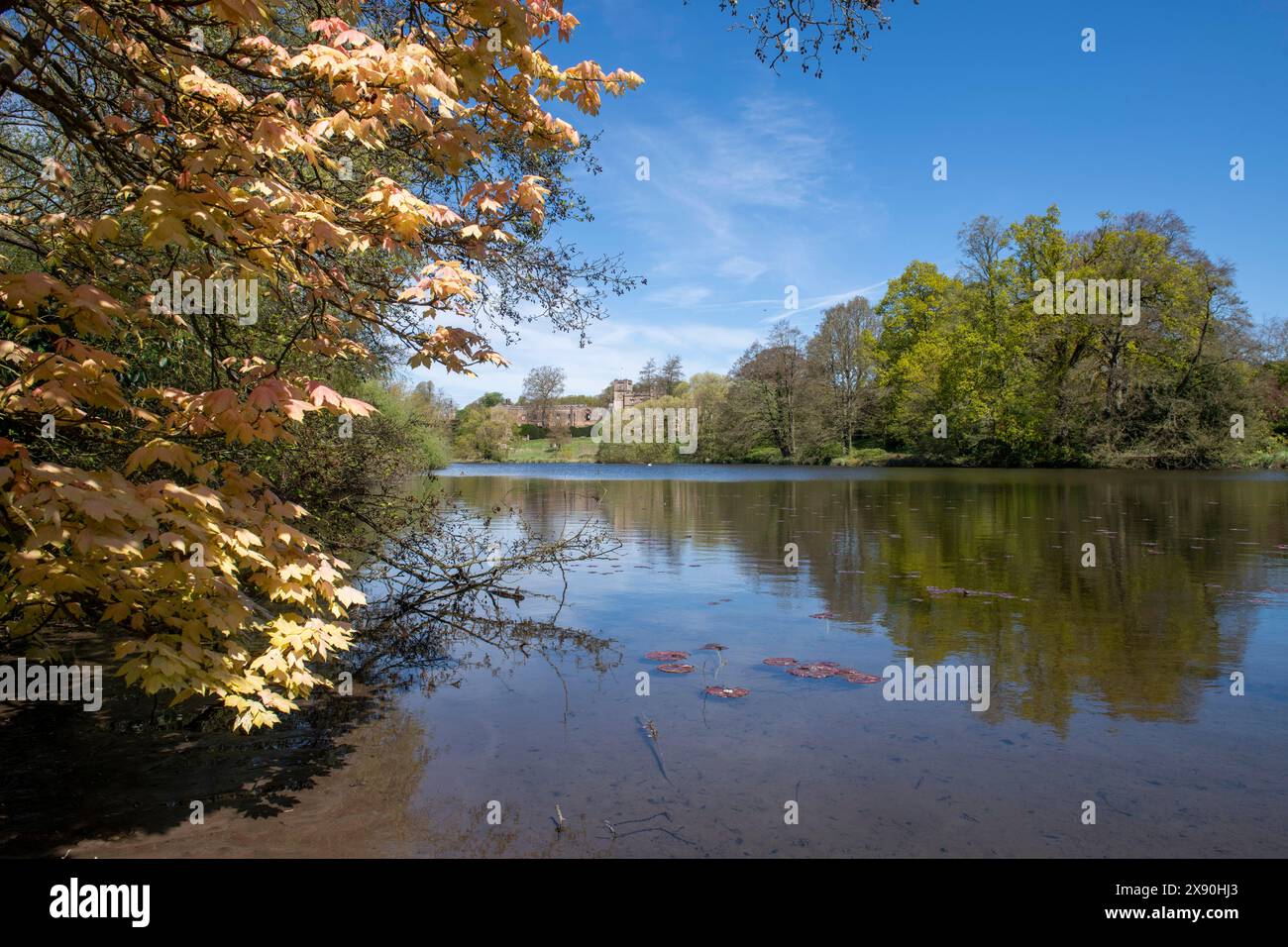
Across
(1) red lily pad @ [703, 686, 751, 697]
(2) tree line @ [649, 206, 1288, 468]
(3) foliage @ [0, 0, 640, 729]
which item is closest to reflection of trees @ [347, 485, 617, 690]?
(1) red lily pad @ [703, 686, 751, 697]

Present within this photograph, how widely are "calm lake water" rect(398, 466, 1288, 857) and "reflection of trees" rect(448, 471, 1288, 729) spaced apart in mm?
60

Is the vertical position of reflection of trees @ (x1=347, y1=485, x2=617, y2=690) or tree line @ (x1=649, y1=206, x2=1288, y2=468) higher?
tree line @ (x1=649, y1=206, x2=1288, y2=468)

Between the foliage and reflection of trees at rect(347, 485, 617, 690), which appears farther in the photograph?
reflection of trees at rect(347, 485, 617, 690)

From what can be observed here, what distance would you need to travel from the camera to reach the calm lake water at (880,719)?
4062mm

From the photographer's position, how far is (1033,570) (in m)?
11.5

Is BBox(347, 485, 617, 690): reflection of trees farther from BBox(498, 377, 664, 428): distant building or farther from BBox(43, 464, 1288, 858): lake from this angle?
BBox(498, 377, 664, 428): distant building

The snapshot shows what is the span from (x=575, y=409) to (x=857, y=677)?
105m

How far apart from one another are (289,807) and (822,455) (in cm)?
5856

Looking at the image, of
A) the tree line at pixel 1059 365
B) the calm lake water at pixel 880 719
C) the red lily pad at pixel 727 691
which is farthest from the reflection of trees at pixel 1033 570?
the tree line at pixel 1059 365

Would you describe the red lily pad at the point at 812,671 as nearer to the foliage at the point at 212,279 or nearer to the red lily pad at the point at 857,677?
the red lily pad at the point at 857,677

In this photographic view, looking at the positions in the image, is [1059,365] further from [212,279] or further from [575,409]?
[575,409]

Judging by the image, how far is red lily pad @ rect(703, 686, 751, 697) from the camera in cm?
612
